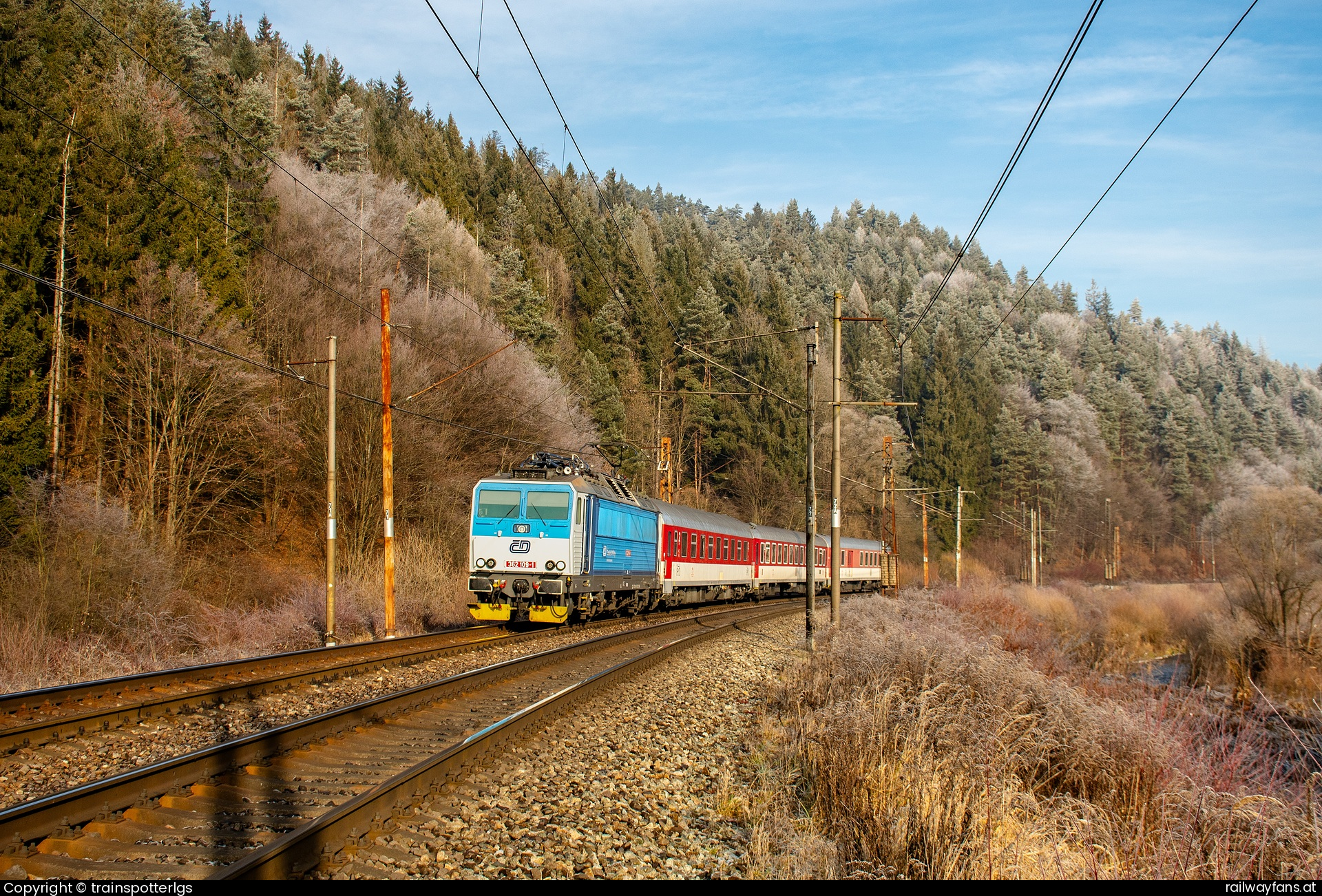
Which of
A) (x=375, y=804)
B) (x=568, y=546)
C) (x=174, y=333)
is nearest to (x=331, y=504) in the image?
(x=568, y=546)

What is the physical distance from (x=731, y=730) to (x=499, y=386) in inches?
999

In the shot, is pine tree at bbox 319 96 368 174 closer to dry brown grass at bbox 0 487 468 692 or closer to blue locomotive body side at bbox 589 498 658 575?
dry brown grass at bbox 0 487 468 692

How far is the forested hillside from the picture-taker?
21719 millimetres

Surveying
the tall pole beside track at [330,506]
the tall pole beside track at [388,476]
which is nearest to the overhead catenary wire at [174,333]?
the tall pole beside track at [388,476]

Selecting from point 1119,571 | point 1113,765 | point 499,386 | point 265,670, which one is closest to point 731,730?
point 1113,765

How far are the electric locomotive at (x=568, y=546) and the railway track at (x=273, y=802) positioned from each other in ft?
26.1

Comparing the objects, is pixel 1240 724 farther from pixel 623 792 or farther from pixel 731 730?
pixel 623 792

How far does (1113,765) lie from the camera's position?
725 centimetres

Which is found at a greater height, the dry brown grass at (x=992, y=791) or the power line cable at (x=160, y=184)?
the power line cable at (x=160, y=184)

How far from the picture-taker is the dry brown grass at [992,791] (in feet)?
17.1

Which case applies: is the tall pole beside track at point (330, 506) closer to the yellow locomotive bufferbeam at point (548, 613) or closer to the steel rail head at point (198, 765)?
the yellow locomotive bufferbeam at point (548, 613)

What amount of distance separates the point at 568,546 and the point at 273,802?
11.4m

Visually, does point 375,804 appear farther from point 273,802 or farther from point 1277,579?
point 1277,579

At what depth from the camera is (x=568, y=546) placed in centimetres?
1722
